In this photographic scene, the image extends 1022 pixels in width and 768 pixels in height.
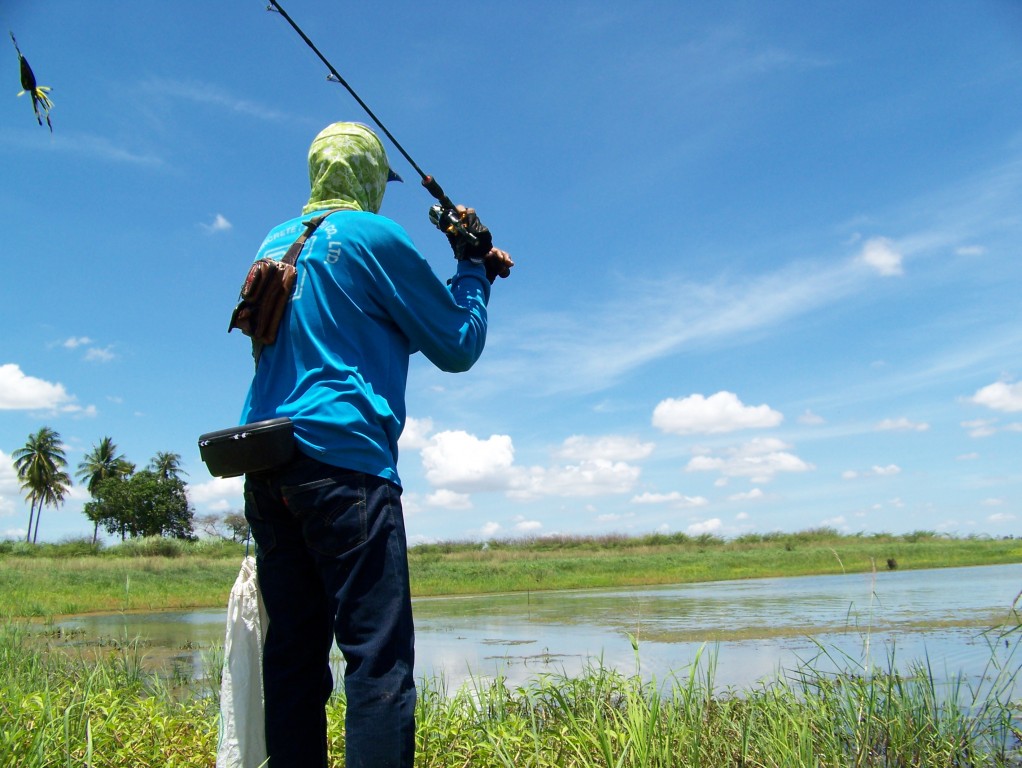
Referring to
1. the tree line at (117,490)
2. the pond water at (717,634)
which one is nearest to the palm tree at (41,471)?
the tree line at (117,490)

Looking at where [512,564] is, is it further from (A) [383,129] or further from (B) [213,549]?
(A) [383,129]

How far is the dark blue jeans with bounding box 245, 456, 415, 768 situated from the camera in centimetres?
156

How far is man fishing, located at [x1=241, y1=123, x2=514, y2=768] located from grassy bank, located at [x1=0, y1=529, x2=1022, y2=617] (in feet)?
40.3

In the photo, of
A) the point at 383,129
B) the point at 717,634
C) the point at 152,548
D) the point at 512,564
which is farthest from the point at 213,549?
the point at 383,129

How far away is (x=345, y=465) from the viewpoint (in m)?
1.64

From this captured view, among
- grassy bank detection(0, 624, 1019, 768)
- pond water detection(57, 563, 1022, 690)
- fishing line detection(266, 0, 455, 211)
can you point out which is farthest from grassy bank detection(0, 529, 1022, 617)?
fishing line detection(266, 0, 455, 211)

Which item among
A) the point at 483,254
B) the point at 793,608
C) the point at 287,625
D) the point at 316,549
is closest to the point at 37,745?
the point at 287,625

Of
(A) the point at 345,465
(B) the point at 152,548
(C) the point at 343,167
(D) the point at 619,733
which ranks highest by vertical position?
(C) the point at 343,167

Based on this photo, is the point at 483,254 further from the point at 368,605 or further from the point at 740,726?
the point at 740,726

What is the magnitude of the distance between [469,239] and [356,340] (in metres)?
0.61

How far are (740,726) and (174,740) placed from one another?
2.22 meters

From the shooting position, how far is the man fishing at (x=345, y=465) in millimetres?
1597

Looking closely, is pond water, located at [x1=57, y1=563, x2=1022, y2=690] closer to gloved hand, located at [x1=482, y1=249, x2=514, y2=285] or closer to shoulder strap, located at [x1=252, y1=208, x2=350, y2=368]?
gloved hand, located at [x1=482, y1=249, x2=514, y2=285]

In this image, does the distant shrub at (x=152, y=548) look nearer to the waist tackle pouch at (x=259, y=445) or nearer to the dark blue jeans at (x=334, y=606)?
the dark blue jeans at (x=334, y=606)
